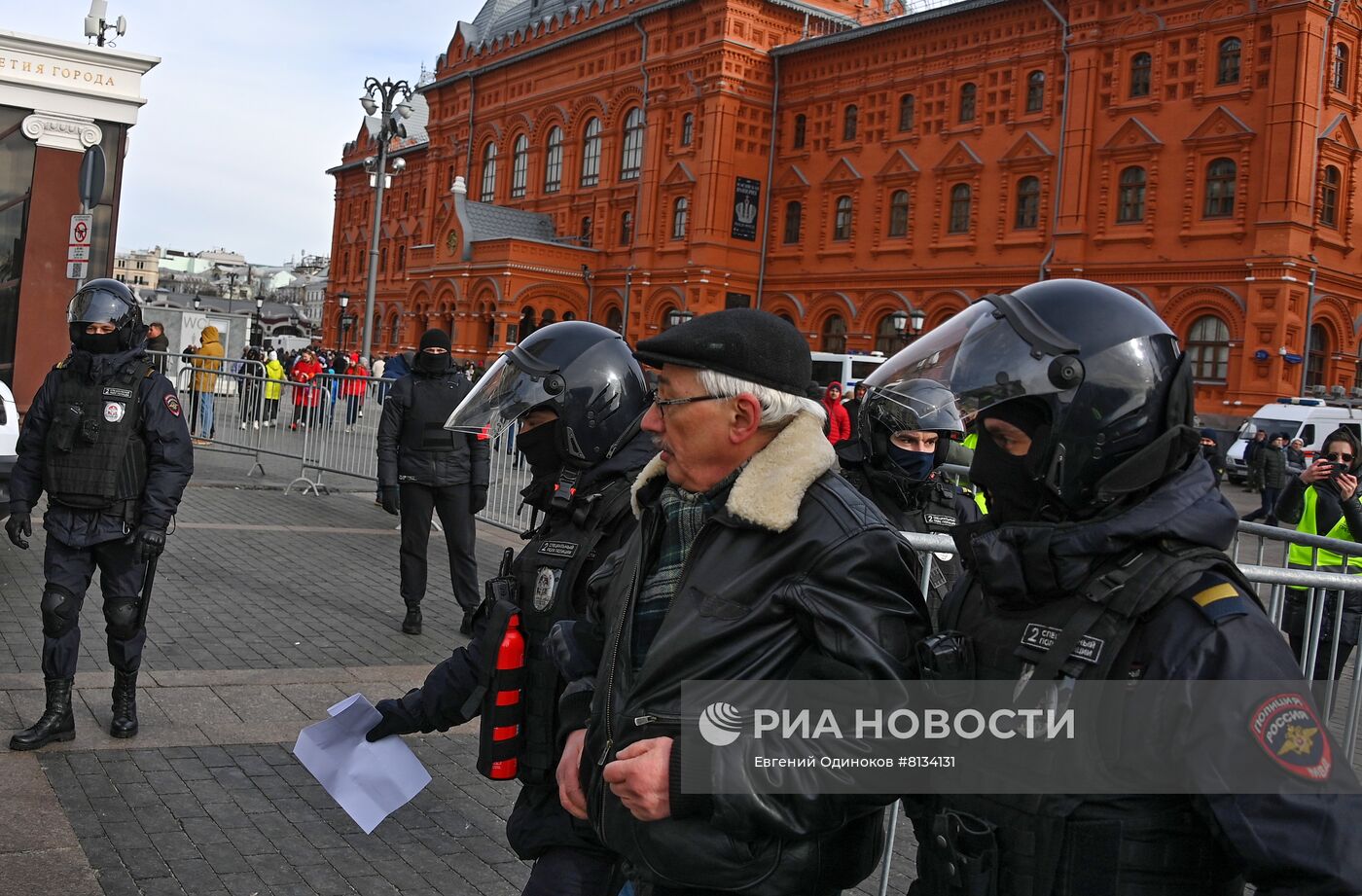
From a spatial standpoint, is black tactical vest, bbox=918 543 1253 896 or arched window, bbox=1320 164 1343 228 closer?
black tactical vest, bbox=918 543 1253 896

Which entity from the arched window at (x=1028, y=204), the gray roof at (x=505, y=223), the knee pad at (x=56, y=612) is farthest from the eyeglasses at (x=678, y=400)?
the gray roof at (x=505, y=223)

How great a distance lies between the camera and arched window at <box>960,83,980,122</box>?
39.0 m

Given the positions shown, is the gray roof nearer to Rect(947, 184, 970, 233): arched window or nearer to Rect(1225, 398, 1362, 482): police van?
Rect(947, 184, 970, 233): arched window

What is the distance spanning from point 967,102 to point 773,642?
39701 millimetres

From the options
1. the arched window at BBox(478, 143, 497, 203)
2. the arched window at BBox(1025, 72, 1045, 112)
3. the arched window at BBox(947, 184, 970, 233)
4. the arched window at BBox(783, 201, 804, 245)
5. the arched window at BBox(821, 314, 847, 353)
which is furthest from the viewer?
the arched window at BBox(478, 143, 497, 203)

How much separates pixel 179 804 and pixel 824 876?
3.54 m

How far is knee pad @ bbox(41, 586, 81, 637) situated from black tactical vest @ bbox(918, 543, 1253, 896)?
4.76 m

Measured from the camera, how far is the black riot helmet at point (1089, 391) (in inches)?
83.0

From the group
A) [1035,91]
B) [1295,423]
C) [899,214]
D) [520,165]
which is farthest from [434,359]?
[520,165]

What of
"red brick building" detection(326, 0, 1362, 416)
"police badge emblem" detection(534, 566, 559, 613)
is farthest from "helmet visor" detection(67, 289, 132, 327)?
"red brick building" detection(326, 0, 1362, 416)

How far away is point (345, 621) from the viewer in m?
Result: 8.48

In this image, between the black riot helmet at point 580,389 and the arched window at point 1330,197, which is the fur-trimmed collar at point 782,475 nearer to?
the black riot helmet at point 580,389

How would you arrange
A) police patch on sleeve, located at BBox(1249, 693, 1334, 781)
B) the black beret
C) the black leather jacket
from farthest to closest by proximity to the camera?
the black beret → the black leather jacket → police patch on sleeve, located at BBox(1249, 693, 1334, 781)

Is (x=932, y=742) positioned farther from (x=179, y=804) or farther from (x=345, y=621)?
(x=345, y=621)
